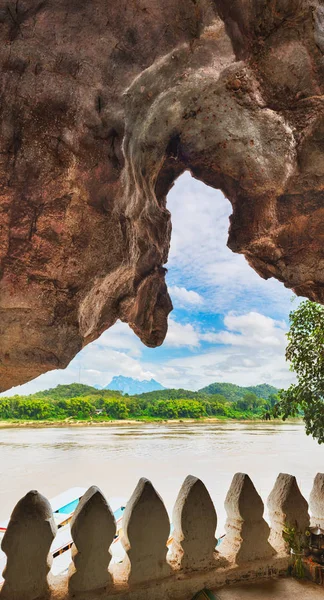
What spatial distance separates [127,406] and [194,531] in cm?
2000

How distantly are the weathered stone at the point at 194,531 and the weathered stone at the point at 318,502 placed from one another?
2.51ft

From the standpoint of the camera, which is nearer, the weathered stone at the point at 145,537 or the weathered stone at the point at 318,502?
the weathered stone at the point at 145,537

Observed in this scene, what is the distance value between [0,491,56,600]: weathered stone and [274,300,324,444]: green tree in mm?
4324

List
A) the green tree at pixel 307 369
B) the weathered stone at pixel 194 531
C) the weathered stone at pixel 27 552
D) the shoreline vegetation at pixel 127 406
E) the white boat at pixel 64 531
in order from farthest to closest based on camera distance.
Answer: the shoreline vegetation at pixel 127 406 < the green tree at pixel 307 369 < the white boat at pixel 64 531 < the weathered stone at pixel 194 531 < the weathered stone at pixel 27 552

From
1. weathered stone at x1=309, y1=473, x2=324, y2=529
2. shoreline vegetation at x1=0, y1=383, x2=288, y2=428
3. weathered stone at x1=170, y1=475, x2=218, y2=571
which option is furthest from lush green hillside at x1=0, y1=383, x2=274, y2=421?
weathered stone at x1=170, y1=475, x2=218, y2=571

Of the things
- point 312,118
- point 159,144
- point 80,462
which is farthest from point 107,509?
point 80,462

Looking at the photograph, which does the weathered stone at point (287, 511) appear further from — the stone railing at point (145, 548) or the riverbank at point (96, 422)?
the riverbank at point (96, 422)

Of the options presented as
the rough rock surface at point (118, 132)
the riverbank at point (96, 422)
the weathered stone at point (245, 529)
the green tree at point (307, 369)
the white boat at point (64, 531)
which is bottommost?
the riverbank at point (96, 422)

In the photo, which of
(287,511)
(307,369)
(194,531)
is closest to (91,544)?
(194,531)

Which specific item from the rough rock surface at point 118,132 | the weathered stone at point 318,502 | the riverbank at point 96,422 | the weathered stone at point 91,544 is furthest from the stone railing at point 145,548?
the riverbank at point 96,422

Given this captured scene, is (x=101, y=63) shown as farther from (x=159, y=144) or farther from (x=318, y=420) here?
(x=318, y=420)

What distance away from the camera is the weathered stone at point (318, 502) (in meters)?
2.37

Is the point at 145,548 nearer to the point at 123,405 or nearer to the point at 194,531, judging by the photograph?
the point at 194,531

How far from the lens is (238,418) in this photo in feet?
71.9
